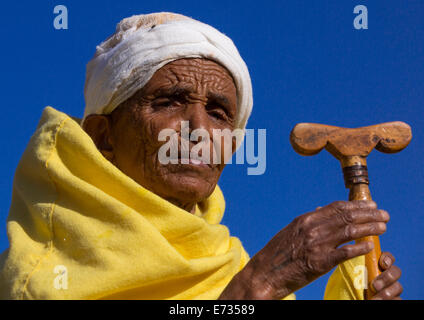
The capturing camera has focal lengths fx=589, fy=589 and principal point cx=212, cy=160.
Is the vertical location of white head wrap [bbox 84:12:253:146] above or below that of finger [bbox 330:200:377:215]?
above

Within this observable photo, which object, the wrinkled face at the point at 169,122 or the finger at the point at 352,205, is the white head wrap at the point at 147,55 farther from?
the finger at the point at 352,205

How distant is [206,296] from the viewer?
3193 millimetres

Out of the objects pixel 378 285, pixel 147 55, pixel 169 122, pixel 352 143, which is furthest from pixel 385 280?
pixel 147 55

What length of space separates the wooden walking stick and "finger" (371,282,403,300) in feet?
1.64

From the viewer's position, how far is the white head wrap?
3.58 m

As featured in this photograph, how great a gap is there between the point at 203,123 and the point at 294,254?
105cm

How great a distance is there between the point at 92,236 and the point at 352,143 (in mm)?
1550

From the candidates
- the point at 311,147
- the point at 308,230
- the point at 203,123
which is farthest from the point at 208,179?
the point at 308,230

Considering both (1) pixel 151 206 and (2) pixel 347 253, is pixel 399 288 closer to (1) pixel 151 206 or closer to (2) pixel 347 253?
(2) pixel 347 253

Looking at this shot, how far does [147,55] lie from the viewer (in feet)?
11.8

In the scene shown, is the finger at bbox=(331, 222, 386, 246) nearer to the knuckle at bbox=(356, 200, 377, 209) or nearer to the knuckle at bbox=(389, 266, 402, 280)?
the knuckle at bbox=(356, 200, 377, 209)

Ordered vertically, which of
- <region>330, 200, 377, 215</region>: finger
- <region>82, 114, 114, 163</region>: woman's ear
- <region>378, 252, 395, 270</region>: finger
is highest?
<region>82, 114, 114, 163</region>: woman's ear

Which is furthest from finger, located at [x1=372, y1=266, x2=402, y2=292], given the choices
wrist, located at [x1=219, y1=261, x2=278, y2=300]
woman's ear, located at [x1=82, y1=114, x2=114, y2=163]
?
woman's ear, located at [x1=82, y1=114, x2=114, y2=163]

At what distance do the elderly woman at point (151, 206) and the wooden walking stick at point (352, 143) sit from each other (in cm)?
41
